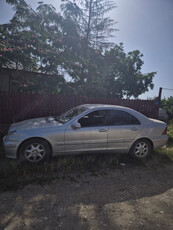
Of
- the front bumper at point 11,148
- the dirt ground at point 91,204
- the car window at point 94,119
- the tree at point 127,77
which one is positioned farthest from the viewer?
the tree at point 127,77

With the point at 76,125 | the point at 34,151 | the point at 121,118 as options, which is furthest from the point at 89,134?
the point at 34,151

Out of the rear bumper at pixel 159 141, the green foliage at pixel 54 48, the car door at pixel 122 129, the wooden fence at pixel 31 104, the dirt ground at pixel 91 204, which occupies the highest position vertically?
the green foliage at pixel 54 48

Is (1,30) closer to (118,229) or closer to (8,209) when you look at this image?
(8,209)

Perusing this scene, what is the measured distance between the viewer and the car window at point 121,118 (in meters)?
3.64

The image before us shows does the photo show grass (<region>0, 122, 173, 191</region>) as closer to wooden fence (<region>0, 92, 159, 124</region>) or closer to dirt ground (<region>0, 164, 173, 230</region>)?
dirt ground (<region>0, 164, 173, 230</region>)

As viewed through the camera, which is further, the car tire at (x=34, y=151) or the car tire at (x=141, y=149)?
the car tire at (x=141, y=149)

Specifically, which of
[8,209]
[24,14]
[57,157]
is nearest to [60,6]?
[24,14]

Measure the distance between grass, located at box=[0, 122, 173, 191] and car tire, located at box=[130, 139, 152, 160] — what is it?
17 centimetres

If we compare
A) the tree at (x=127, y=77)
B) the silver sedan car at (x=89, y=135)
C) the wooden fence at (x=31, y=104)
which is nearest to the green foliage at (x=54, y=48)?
the wooden fence at (x=31, y=104)

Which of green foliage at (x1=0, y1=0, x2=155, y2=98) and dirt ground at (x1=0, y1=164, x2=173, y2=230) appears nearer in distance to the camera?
dirt ground at (x1=0, y1=164, x2=173, y2=230)

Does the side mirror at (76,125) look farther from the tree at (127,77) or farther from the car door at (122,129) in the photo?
the tree at (127,77)

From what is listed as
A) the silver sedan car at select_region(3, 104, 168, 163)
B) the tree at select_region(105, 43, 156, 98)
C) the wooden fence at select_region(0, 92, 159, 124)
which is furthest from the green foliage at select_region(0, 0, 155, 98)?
the tree at select_region(105, 43, 156, 98)

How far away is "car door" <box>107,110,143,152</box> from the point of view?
11.7 ft

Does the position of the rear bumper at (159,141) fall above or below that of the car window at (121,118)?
below
